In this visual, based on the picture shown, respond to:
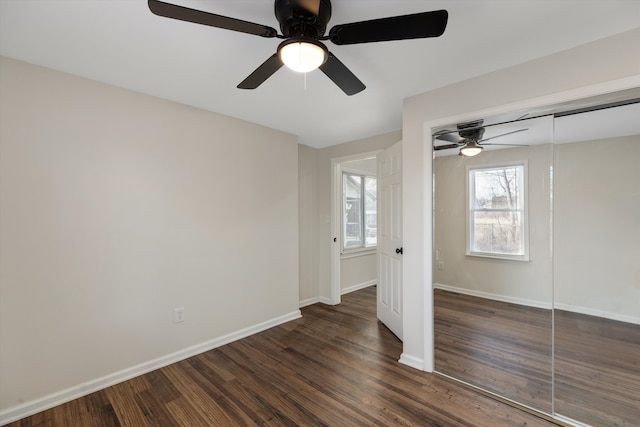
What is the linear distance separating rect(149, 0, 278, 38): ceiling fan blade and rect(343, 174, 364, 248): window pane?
3.51 m

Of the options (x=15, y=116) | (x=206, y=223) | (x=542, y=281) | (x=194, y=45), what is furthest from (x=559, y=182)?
(x=15, y=116)

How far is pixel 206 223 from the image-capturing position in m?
2.76

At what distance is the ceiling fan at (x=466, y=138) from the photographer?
2.21 m

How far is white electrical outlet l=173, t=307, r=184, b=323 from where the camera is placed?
8.33 ft

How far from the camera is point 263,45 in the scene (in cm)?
171

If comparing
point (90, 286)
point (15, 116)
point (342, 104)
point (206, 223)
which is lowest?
point (90, 286)

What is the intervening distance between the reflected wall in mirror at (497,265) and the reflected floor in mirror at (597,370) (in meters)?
0.10

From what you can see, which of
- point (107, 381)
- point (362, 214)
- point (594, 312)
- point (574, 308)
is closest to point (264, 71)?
point (107, 381)

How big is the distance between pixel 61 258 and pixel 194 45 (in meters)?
1.79

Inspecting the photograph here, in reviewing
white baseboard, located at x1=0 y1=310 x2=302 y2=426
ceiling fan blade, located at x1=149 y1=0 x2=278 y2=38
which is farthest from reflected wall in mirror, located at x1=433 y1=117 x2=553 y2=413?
white baseboard, located at x1=0 y1=310 x2=302 y2=426

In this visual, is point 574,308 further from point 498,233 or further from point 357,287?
point 357,287

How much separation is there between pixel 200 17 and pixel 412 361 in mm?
2821

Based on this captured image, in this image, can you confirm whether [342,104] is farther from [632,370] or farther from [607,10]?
[632,370]

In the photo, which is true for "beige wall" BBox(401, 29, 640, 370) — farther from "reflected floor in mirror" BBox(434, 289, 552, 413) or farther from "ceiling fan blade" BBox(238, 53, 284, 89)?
"ceiling fan blade" BBox(238, 53, 284, 89)
